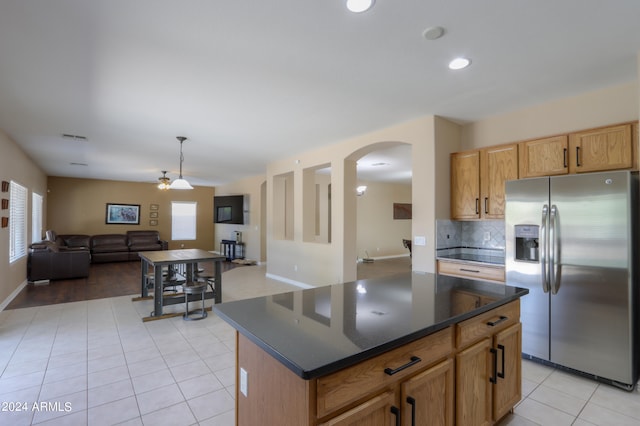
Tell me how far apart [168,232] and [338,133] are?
8722 millimetres

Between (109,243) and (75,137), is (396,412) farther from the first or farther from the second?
(109,243)

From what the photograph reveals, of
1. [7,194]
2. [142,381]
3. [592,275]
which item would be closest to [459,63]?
[592,275]

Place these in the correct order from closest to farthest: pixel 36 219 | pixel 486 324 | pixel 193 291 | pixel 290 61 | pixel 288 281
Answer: pixel 486 324
pixel 290 61
pixel 193 291
pixel 288 281
pixel 36 219

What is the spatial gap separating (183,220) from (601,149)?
11388 millimetres

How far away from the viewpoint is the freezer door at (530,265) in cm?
285

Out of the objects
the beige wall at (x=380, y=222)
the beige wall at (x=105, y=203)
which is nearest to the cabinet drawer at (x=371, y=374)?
the beige wall at (x=380, y=222)

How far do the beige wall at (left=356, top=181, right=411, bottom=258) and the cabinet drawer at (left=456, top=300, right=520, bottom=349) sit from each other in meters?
7.66

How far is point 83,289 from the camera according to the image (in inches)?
230

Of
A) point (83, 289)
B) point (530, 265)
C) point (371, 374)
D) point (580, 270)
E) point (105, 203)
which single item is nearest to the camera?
point (371, 374)

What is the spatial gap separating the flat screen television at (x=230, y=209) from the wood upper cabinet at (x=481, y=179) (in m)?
6.69

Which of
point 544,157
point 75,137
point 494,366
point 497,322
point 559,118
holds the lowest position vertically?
point 494,366

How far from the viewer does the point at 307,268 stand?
5914mm

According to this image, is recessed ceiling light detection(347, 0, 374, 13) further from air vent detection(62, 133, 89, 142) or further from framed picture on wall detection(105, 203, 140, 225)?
framed picture on wall detection(105, 203, 140, 225)

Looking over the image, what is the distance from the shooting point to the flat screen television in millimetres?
9266
